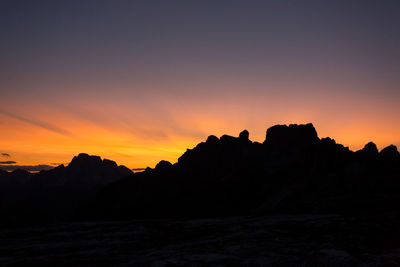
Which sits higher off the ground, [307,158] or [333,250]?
[307,158]

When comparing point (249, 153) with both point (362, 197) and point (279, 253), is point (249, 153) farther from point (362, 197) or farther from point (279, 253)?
point (279, 253)

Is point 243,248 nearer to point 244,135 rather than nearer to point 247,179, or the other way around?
point 247,179

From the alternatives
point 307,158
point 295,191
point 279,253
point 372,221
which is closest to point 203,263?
point 279,253

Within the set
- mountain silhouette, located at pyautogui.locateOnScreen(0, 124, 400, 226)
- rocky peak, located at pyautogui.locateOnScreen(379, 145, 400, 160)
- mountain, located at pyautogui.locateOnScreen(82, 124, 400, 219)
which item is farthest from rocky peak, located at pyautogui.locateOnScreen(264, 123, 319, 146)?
rocky peak, located at pyautogui.locateOnScreen(379, 145, 400, 160)

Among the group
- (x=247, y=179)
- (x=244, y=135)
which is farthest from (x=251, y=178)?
(x=244, y=135)

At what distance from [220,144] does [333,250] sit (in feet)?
391

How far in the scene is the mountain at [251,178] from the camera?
74.7 meters

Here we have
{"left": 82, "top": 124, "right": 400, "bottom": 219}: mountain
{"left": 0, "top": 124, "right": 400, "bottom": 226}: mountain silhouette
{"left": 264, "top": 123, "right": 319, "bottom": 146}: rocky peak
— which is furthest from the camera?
{"left": 264, "top": 123, "right": 319, "bottom": 146}: rocky peak

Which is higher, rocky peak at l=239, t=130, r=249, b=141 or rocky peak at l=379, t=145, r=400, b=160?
rocky peak at l=239, t=130, r=249, b=141

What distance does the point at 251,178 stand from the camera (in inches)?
4338

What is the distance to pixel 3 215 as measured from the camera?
127m

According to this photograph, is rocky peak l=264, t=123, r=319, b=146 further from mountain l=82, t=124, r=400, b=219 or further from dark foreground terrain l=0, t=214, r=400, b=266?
dark foreground terrain l=0, t=214, r=400, b=266

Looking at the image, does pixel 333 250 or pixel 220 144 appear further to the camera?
pixel 220 144

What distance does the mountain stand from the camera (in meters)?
74.7
